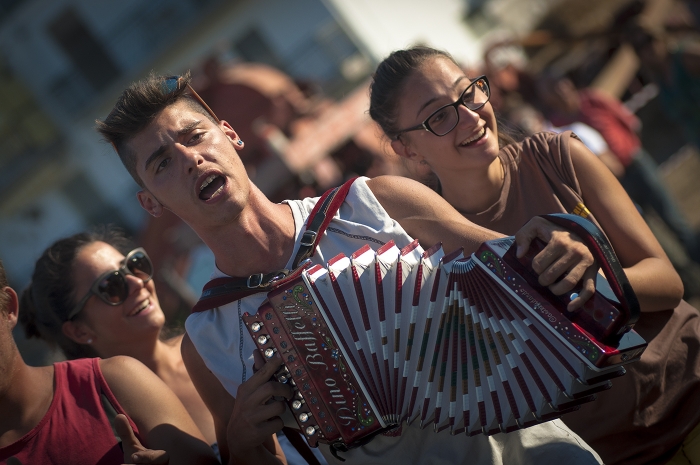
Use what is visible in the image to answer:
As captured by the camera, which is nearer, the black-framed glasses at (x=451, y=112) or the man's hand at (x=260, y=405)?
the man's hand at (x=260, y=405)

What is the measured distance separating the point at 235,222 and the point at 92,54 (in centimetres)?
2006

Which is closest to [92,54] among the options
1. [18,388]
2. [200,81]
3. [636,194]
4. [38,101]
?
[38,101]

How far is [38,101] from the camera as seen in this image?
21344 millimetres

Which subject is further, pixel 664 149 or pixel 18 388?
pixel 664 149

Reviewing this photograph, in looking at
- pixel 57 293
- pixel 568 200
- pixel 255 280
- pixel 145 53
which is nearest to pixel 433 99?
pixel 568 200

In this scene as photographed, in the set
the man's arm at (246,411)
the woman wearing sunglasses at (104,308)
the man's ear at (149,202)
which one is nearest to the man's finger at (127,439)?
the man's arm at (246,411)

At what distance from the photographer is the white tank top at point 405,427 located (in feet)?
7.33

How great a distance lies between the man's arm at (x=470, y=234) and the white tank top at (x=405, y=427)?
0.25ft

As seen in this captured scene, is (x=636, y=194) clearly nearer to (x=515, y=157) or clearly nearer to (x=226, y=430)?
(x=515, y=157)

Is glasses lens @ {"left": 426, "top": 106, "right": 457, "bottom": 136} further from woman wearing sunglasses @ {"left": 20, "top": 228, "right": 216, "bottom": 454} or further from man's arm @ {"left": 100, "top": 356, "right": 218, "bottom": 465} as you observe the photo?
woman wearing sunglasses @ {"left": 20, "top": 228, "right": 216, "bottom": 454}

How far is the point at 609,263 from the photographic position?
6.28 ft

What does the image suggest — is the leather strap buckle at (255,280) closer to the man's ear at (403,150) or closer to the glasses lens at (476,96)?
the man's ear at (403,150)

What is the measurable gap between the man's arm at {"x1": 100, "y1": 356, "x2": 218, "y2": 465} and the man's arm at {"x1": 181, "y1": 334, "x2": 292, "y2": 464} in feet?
0.35

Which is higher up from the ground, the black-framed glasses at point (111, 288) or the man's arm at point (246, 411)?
the black-framed glasses at point (111, 288)
